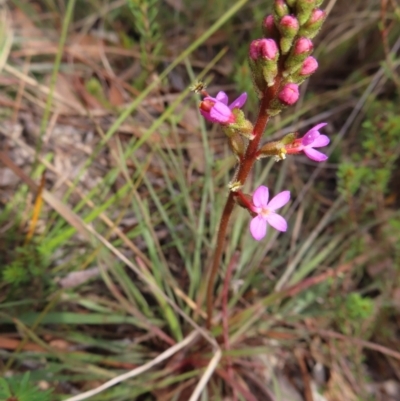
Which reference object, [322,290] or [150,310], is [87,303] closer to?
[150,310]

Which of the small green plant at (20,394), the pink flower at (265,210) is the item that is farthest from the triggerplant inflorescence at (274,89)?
the small green plant at (20,394)

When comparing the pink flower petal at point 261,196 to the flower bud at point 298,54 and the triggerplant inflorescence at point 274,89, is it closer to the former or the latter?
the triggerplant inflorescence at point 274,89

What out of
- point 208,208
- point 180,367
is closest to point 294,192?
point 208,208

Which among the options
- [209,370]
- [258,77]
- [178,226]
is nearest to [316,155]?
[258,77]

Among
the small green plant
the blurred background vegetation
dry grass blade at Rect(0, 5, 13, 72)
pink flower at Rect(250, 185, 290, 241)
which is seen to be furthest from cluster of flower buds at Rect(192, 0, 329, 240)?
dry grass blade at Rect(0, 5, 13, 72)

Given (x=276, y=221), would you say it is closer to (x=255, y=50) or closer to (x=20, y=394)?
(x=255, y=50)

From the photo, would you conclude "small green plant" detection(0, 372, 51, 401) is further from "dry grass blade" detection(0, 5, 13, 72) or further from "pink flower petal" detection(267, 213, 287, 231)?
"dry grass blade" detection(0, 5, 13, 72)
